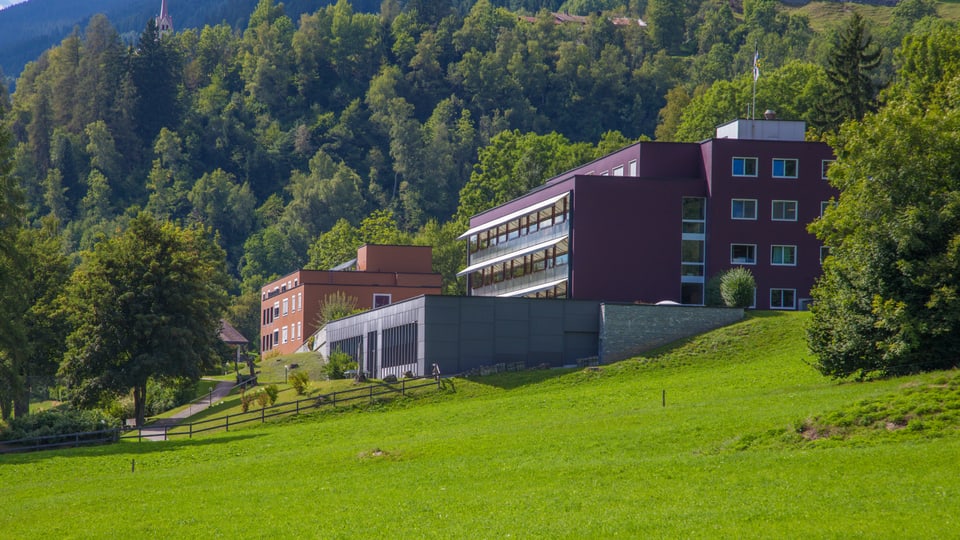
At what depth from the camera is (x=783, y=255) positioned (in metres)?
80.8

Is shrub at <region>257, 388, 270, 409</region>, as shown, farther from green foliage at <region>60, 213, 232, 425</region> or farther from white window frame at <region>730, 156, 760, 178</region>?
white window frame at <region>730, 156, 760, 178</region>

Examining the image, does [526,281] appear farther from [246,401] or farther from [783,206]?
[246,401]

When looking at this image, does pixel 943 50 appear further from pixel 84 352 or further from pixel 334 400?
pixel 84 352

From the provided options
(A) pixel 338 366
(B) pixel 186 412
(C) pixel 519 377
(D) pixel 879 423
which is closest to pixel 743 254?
(C) pixel 519 377

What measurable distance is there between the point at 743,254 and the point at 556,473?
4674 centimetres

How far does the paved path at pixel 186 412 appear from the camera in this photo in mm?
63516

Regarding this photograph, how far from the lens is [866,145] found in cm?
5447

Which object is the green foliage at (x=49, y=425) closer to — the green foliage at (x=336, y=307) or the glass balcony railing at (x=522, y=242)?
the glass balcony railing at (x=522, y=242)

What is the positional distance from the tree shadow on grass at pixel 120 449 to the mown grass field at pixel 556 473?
23 cm

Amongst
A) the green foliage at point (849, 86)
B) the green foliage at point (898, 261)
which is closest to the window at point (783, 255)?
the green foliage at point (898, 261)

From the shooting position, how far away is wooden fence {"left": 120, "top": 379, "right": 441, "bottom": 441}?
208 feet

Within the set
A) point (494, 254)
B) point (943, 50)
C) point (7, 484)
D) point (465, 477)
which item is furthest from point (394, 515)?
point (943, 50)

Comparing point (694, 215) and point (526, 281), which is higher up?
point (694, 215)

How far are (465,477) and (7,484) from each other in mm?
19026
